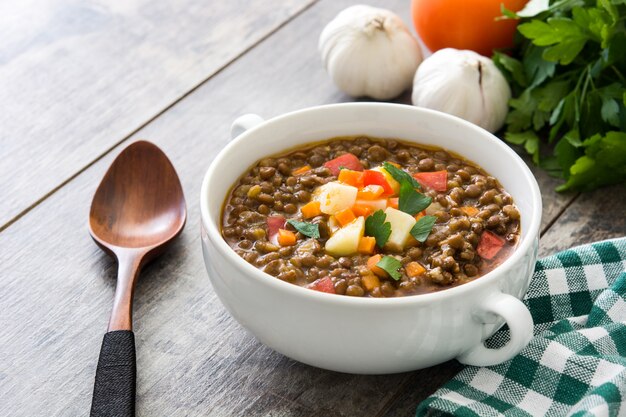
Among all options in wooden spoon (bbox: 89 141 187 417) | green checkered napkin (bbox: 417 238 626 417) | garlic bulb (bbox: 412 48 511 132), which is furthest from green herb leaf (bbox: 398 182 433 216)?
garlic bulb (bbox: 412 48 511 132)

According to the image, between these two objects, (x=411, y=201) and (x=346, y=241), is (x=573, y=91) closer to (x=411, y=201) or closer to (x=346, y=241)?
(x=411, y=201)

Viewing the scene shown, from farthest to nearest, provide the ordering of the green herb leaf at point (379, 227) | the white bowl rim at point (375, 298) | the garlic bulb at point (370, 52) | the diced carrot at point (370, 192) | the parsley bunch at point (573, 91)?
the garlic bulb at point (370, 52), the parsley bunch at point (573, 91), the diced carrot at point (370, 192), the green herb leaf at point (379, 227), the white bowl rim at point (375, 298)

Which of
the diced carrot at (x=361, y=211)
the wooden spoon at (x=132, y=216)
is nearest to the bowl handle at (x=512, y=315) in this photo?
the diced carrot at (x=361, y=211)

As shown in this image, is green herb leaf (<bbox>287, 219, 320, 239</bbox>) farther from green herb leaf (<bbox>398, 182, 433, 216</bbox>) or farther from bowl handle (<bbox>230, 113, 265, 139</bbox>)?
bowl handle (<bbox>230, 113, 265, 139</bbox>)

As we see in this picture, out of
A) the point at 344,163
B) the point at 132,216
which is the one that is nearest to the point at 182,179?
the point at 132,216

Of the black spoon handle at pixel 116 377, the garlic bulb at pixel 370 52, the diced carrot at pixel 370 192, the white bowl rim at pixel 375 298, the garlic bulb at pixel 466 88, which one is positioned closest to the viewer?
the white bowl rim at pixel 375 298

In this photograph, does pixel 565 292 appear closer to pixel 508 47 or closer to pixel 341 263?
pixel 341 263

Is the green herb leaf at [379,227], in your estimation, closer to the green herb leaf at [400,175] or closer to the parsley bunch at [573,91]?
the green herb leaf at [400,175]
